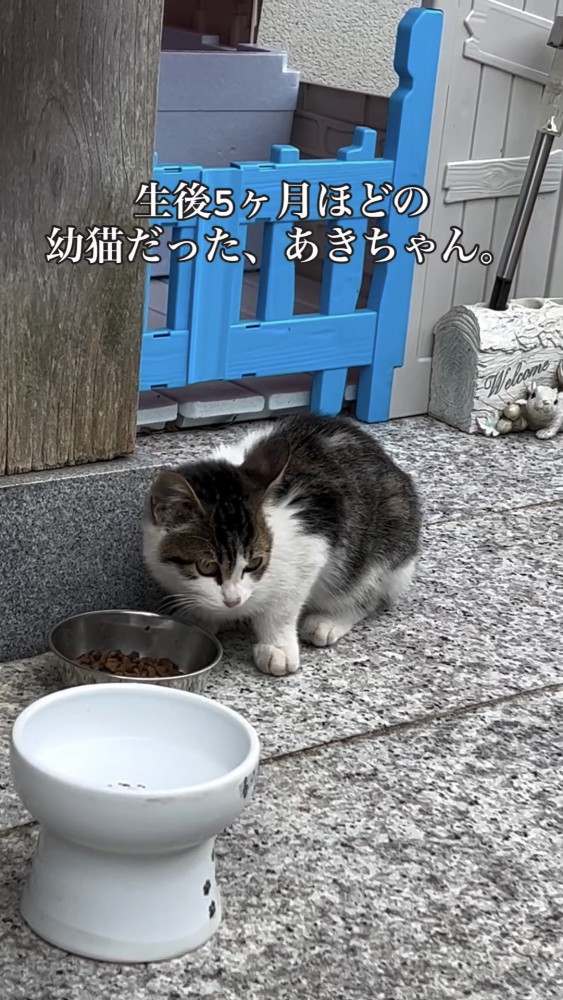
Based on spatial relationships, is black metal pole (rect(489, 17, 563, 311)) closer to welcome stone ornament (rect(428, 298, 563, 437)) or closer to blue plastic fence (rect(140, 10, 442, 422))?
welcome stone ornament (rect(428, 298, 563, 437))

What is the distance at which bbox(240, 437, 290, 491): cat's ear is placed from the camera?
262 cm

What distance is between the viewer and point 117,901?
1.79 m

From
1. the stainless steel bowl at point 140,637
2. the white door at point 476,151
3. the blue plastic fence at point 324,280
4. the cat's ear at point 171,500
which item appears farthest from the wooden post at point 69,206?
the white door at point 476,151

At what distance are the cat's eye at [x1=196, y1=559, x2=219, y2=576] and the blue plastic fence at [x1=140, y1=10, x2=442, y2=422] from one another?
117cm

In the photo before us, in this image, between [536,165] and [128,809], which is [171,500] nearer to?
[128,809]

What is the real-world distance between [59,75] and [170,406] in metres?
1.52

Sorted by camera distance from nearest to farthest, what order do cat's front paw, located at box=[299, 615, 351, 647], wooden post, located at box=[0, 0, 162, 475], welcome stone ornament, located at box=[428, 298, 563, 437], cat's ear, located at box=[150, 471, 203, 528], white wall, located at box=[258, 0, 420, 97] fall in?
wooden post, located at box=[0, 0, 162, 475] < cat's ear, located at box=[150, 471, 203, 528] < cat's front paw, located at box=[299, 615, 351, 647] < welcome stone ornament, located at box=[428, 298, 563, 437] < white wall, located at box=[258, 0, 420, 97]

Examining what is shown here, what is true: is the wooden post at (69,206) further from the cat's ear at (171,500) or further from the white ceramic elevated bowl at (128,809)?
the white ceramic elevated bowl at (128,809)

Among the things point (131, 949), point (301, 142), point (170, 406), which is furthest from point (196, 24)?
point (131, 949)

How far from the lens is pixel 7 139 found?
2.31 meters

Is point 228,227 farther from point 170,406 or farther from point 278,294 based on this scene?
point 170,406

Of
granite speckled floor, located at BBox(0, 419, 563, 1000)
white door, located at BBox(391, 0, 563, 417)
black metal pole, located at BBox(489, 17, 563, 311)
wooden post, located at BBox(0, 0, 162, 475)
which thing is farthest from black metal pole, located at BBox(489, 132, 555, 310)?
wooden post, located at BBox(0, 0, 162, 475)

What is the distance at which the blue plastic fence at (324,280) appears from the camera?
142 inches

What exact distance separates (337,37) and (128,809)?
3846 millimetres
